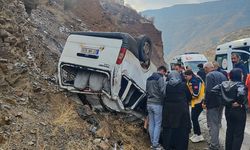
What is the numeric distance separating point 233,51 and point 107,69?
8878mm

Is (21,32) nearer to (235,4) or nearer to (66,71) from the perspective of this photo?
(66,71)

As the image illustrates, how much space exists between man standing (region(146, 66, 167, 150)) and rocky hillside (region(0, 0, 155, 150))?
0.97 feet

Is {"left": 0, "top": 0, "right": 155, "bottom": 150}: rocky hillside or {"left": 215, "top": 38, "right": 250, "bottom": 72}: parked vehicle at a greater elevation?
{"left": 215, "top": 38, "right": 250, "bottom": 72}: parked vehicle

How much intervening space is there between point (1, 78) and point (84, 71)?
1.66 metres

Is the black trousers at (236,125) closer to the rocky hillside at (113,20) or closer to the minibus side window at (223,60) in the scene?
the minibus side window at (223,60)

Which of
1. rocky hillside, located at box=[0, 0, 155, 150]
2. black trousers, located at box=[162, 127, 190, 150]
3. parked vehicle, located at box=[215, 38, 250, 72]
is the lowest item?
black trousers, located at box=[162, 127, 190, 150]

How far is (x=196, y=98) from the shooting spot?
8273 millimetres

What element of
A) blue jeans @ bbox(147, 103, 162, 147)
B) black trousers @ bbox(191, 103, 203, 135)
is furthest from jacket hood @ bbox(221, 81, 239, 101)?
black trousers @ bbox(191, 103, 203, 135)

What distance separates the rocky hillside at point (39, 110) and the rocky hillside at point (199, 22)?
286ft

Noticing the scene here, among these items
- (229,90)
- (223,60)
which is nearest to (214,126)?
(229,90)

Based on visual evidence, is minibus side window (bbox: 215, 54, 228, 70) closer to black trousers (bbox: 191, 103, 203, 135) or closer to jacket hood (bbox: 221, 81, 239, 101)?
black trousers (bbox: 191, 103, 203, 135)

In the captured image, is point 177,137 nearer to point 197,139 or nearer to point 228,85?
point 197,139

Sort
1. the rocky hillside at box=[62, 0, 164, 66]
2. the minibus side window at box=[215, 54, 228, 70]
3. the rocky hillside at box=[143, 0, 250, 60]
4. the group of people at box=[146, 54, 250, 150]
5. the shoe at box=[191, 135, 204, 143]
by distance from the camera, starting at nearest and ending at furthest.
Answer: the group of people at box=[146, 54, 250, 150] < the shoe at box=[191, 135, 204, 143] < the minibus side window at box=[215, 54, 228, 70] < the rocky hillside at box=[62, 0, 164, 66] < the rocky hillside at box=[143, 0, 250, 60]

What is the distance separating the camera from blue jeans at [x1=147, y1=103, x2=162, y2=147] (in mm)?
7464
